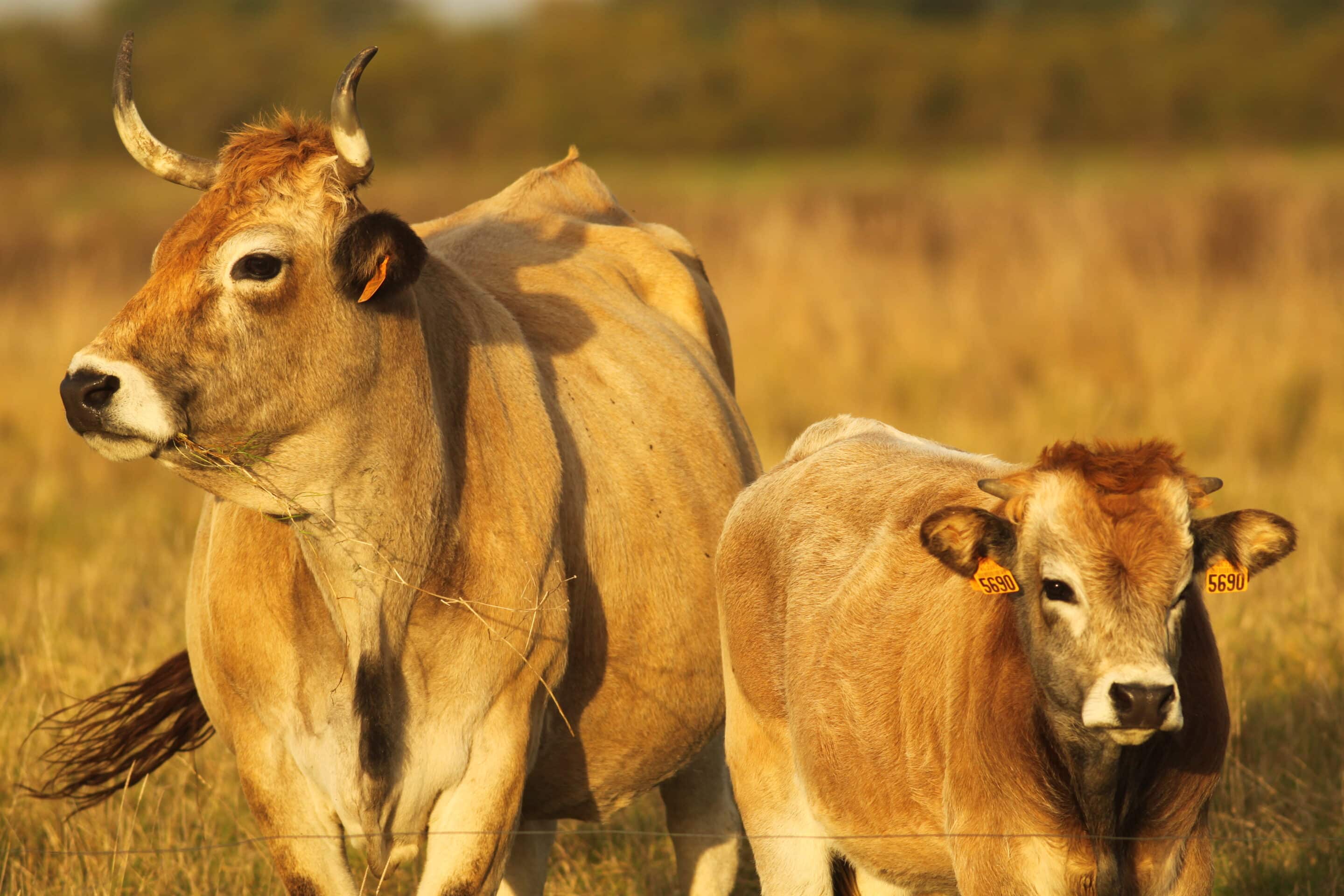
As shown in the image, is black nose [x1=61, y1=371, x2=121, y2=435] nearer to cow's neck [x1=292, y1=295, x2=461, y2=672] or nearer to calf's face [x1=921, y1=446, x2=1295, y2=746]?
cow's neck [x1=292, y1=295, x2=461, y2=672]

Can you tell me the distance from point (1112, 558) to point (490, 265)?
2733mm

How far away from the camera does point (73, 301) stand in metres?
13.8

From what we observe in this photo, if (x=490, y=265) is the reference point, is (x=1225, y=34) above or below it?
below

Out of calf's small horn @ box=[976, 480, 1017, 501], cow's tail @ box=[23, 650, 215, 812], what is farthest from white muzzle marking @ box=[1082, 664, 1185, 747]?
cow's tail @ box=[23, 650, 215, 812]

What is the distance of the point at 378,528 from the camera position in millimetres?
4043

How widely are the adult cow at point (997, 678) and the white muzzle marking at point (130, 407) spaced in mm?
1692

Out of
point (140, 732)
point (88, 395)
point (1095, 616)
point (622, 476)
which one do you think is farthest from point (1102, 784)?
point (140, 732)

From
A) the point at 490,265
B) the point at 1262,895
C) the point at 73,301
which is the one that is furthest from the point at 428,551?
the point at 73,301

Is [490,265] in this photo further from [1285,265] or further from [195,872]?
[1285,265]

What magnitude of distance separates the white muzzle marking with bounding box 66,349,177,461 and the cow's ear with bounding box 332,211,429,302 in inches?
21.6

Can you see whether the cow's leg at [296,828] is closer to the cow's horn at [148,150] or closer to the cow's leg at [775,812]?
the cow's leg at [775,812]

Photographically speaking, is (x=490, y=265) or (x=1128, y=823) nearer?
(x=1128, y=823)

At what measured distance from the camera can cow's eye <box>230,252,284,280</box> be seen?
12.6 feet

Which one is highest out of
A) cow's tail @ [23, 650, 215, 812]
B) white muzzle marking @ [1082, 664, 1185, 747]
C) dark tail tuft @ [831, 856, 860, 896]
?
white muzzle marking @ [1082, 664, 1185, 747]
